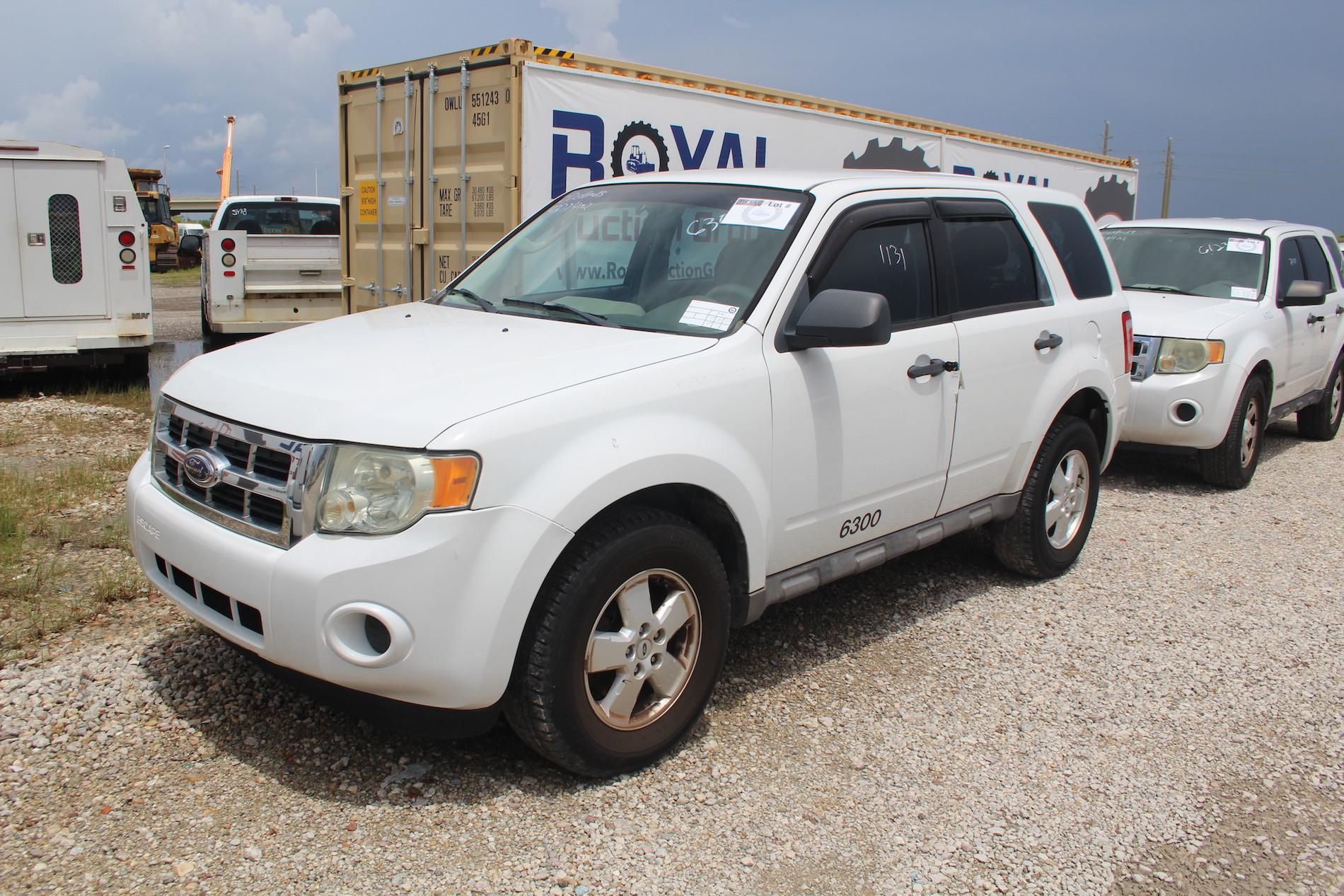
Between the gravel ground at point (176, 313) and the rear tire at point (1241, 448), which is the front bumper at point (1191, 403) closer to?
the rear tire at point (1241, 448)

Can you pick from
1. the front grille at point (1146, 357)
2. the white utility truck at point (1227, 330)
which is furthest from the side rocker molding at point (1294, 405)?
the front grille at point (1146, 357)

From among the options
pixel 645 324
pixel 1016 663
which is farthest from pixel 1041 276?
pixel 645 324

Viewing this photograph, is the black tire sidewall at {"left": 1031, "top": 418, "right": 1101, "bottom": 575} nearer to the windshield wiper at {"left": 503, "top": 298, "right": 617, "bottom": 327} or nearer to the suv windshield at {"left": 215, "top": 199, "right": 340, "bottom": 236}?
the windshield wiper at {"left": 503, "top": 298, "right": 617, "bottom": 327}

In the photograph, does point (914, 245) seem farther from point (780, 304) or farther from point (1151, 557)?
point (1151, 557)

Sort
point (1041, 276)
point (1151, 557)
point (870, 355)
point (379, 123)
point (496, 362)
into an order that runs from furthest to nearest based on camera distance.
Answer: point (379, 123) → point (1151, 557) → point (1041, 276) → point (870, 355) → point (496, 362)

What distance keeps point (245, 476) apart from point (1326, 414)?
9.48 metres

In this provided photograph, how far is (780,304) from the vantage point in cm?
363

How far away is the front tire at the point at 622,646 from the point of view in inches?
116

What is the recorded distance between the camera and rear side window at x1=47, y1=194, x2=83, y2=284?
30.6 ft

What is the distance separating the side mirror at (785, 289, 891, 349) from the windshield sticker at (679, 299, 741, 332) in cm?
23

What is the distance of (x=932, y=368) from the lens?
4.14 meters

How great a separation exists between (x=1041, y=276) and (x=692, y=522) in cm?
243

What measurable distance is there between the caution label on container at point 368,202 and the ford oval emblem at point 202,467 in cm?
605

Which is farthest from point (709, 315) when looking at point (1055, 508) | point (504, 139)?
point (504, 139)
